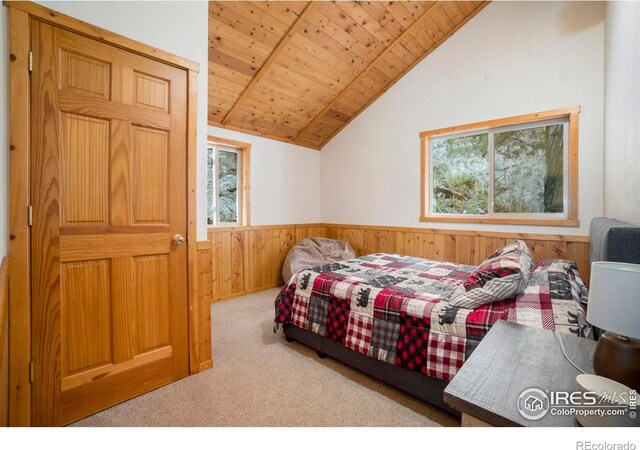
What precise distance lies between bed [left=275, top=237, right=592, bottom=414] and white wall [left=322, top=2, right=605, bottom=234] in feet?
5.41

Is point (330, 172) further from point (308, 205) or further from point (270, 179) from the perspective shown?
point (270, 179)

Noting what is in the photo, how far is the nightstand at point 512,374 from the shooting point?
2.38 feet

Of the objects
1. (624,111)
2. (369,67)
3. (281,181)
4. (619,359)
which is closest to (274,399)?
(619,359)

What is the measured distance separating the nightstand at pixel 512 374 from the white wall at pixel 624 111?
91 centimetres

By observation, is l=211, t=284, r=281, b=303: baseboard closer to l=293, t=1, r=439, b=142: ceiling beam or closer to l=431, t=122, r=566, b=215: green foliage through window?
l=293, t=1, r=439, b=142: ceiling beam

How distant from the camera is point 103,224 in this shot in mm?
1675

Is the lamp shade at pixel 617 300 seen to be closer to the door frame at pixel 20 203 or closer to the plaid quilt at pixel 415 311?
the plaid quilt at pixel 415 311

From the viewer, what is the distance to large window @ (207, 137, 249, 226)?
3.85 m

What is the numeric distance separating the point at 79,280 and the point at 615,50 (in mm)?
3773

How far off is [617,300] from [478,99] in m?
3.37

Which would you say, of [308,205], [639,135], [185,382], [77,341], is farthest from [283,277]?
[639,135]

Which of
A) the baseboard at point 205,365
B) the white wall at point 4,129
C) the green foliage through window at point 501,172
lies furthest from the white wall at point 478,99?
the white wall at point 4,129

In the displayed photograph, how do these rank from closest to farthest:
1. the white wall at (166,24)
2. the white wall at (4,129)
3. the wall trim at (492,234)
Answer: the white wall at (4,129)
the white wall at (166,24)
the wall trim at (492,234)

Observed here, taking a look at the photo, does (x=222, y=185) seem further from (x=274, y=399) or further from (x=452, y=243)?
(x=452, y=243)
